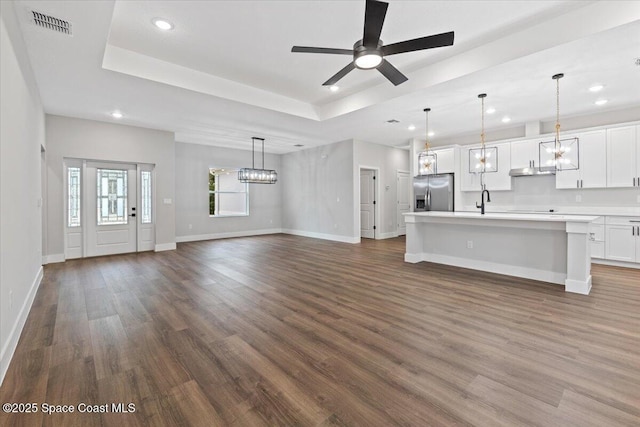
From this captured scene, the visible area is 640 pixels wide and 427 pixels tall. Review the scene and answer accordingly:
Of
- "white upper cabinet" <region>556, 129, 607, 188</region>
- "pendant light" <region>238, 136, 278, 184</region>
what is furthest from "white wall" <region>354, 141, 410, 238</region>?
"white upper cabinet" <region>556, 129, 607, 188</region>

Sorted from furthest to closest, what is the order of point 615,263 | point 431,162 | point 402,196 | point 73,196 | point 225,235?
point 402,196, point 225,235, point 431,162, point 73,196, point 615,263

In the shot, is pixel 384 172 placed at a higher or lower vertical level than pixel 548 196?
higher

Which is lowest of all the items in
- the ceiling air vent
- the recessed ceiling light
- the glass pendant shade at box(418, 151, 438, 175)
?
the glass pendant shade at box(418, 151, 438, 175)

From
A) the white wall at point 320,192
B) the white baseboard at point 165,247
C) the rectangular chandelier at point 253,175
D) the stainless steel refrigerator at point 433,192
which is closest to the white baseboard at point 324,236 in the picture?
the white wall at point 320,192

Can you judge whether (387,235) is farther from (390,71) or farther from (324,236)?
(390,71)

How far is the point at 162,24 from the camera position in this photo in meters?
3.30

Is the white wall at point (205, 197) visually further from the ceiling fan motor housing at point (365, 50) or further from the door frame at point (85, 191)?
the ceiling fan motor housing at point (365, 50)

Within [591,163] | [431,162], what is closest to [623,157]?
[591,163]

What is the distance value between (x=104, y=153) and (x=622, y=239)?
33.7 feet

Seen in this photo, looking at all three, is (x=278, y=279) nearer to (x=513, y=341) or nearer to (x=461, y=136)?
(x=513, y=341)

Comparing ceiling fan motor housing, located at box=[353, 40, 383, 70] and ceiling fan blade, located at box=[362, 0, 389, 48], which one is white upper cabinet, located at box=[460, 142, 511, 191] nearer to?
ceiling fan motor housing, located at box=[353, 40, 383, 70]

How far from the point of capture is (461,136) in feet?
26.2

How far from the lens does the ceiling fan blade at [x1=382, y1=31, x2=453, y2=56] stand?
102 inches

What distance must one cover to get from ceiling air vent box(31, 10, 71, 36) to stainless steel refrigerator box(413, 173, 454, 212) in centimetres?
772
